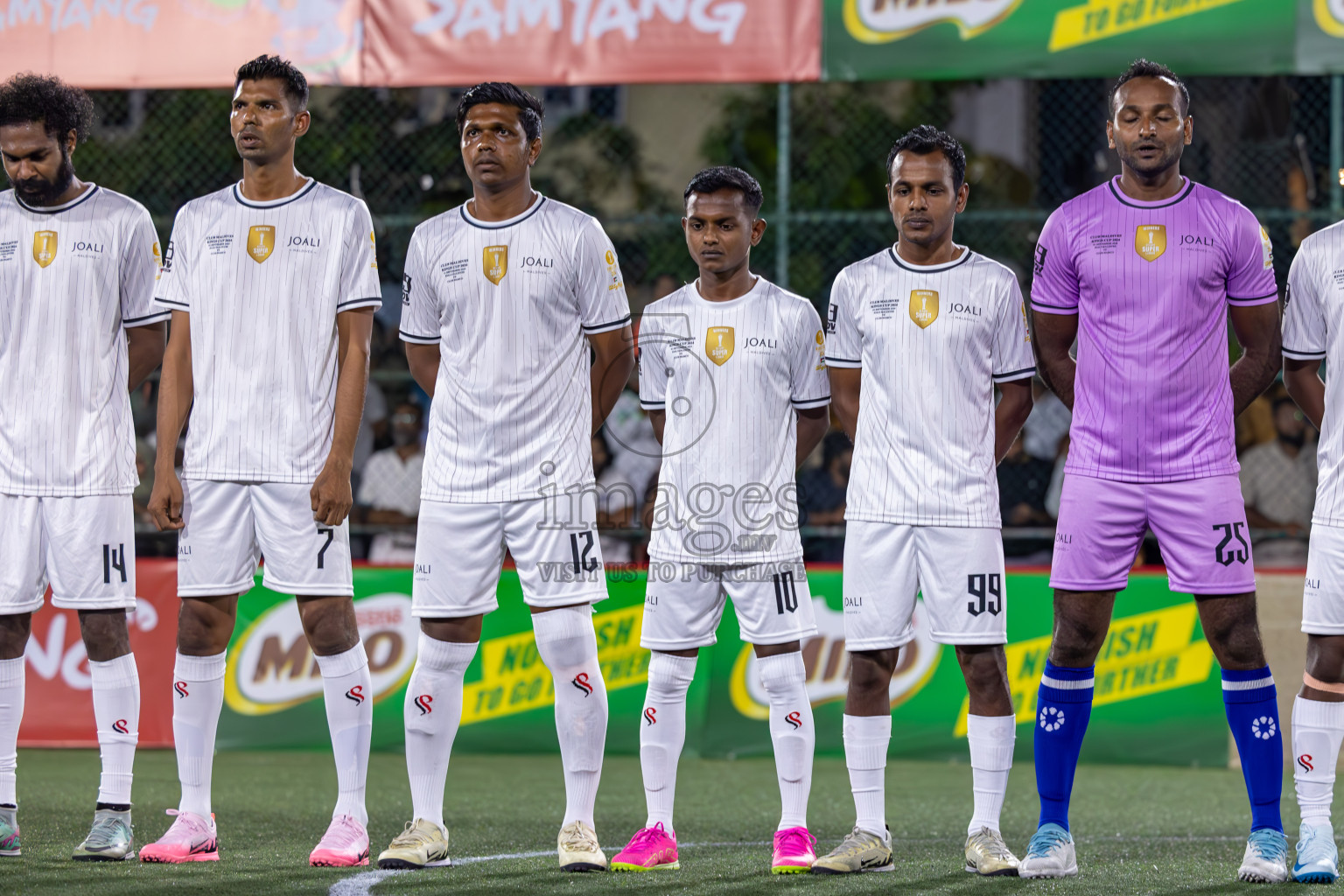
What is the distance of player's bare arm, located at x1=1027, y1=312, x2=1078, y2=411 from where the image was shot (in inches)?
216

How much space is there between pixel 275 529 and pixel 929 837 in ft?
9.33

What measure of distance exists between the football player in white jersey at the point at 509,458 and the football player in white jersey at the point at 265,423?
0.26 metres

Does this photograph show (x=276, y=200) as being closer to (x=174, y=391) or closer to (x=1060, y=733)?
(x=174, y=391)

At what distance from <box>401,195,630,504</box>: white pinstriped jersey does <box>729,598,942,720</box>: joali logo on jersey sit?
389 cm

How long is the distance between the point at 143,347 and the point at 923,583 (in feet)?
9.55

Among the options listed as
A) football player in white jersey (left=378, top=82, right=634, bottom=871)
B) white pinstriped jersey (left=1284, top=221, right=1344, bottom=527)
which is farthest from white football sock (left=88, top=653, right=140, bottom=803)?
white pinstriped jersey (left=1284, top=221, right=1344, bottom=527)

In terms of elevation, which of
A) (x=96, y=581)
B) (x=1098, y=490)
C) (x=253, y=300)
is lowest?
(x=96, y=581)

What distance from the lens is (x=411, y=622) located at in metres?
9.23

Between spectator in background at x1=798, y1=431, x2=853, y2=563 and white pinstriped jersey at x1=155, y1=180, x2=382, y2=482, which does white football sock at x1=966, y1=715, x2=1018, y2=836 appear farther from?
spectator in background at x1=798, y1=431, x2=853, y2=563

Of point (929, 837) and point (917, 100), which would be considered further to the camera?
point (917, 100)

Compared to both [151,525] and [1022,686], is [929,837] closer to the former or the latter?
[1022,686]

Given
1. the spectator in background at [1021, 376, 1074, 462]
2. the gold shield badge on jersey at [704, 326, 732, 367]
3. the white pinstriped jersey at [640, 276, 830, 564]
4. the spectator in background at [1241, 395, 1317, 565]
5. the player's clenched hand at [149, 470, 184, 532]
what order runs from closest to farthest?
1. the player's clenched hand at [149, 470, 184, 532]
2. the white pinstriped jersey at [640, 276, 830, 564]
3. the gold shield badge on jersey at [704, 326, 732, 367]
4. the spectator in background at [1241, 395, 1317, 565]
5. the spectator in background at [1021, 376, 1074, 462]

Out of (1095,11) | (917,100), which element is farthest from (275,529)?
(917,100)

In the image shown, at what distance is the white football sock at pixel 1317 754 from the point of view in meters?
5.21
